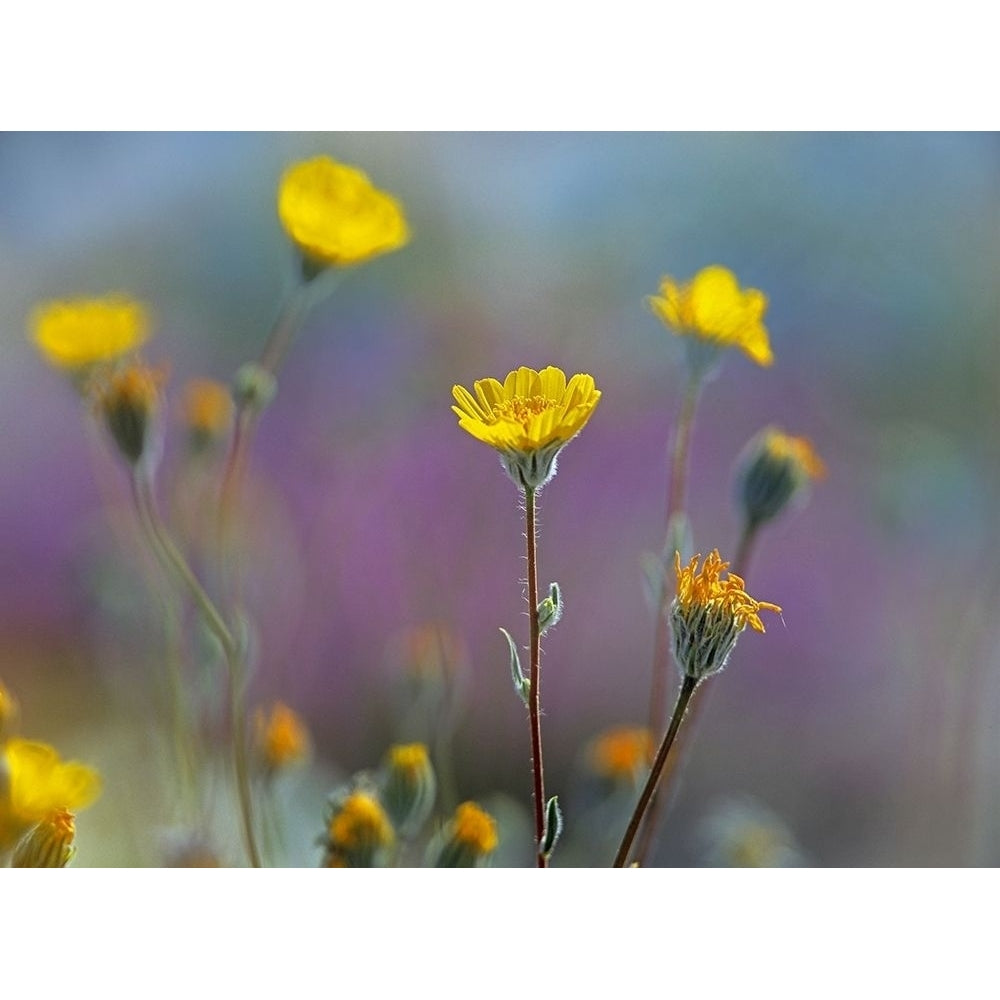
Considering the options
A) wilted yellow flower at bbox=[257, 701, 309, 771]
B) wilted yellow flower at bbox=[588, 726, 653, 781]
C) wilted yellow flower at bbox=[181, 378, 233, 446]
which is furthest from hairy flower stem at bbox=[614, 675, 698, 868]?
wilted yellow flower at bbox=[181, 378, 233, 446]

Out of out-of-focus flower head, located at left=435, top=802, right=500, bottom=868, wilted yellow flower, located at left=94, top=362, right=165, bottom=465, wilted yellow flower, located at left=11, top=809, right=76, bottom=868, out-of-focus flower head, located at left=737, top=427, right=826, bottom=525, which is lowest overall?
out-of-focus flower head, located at left=435, top=802, right=500, bottom=868

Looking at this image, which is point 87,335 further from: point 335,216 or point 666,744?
point 666,744

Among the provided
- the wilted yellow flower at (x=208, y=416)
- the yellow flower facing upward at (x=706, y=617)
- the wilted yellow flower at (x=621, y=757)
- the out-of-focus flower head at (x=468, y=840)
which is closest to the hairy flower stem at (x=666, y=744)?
the yellow flower facing upward at (x=706, y=617)

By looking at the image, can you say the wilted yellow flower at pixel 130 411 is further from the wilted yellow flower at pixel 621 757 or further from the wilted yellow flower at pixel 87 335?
the wilted yellow flower at pixel 621 757

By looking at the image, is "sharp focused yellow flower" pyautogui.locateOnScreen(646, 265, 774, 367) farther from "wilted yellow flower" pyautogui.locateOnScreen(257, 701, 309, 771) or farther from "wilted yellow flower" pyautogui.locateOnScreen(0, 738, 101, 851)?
"wilted yellow flower" pyautogui.locateOnScreen(0, 738, 101, 851)

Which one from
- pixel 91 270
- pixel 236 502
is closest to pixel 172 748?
pixel 236 502

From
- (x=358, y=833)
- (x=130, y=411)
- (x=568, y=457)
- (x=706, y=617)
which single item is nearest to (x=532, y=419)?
(x=706, y=617)
